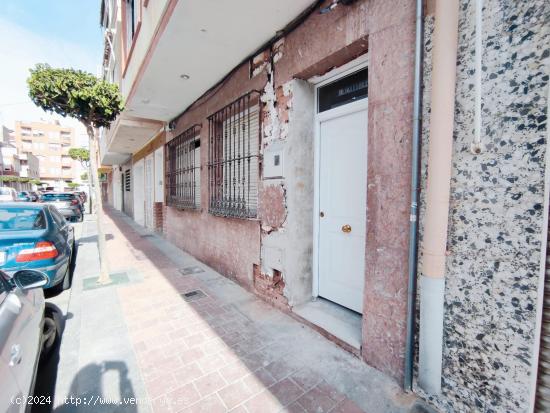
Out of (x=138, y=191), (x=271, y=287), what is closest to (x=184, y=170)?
(x=271, y=287)

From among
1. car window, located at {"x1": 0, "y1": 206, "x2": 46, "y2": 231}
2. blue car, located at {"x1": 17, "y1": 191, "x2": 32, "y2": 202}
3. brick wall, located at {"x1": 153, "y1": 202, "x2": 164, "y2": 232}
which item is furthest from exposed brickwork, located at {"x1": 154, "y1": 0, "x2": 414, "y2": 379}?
blue car, located at {"x1": 17, "y1": 191, "x2": 32, "y2": 202}

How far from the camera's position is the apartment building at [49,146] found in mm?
51594

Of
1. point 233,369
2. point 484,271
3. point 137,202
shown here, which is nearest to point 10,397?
point 233,369

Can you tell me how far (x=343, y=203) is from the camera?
303 cm

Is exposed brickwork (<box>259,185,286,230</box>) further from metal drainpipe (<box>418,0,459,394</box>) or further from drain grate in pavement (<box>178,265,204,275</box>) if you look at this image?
drain grate in pavement (<box>178,265,204,275</box>)

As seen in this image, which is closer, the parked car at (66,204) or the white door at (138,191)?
the white door at (138,191)

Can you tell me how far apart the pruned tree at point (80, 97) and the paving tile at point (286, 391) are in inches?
148

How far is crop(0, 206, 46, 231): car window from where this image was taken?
3.99 metres

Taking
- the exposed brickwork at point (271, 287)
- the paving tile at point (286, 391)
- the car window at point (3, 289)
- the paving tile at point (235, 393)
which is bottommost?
the paving tile at point (235, 393)

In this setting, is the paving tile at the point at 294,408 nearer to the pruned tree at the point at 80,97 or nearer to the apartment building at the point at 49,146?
the pruned tree at the point at 80,97

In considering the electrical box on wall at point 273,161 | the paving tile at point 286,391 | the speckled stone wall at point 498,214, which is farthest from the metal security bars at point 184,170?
the speckled stone wall at point 498,214

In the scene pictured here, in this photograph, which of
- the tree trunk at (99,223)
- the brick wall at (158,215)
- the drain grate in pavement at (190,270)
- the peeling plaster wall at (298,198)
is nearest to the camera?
the peeling plaster wall at (298,198)

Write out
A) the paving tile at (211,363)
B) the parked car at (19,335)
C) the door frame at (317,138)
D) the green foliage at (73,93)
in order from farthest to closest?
the green foliage at (73,93) < the door frame at (317,138) < the paving tile at (211,363) < the parked car at (19,335)

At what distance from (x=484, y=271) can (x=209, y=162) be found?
4.58 meters
